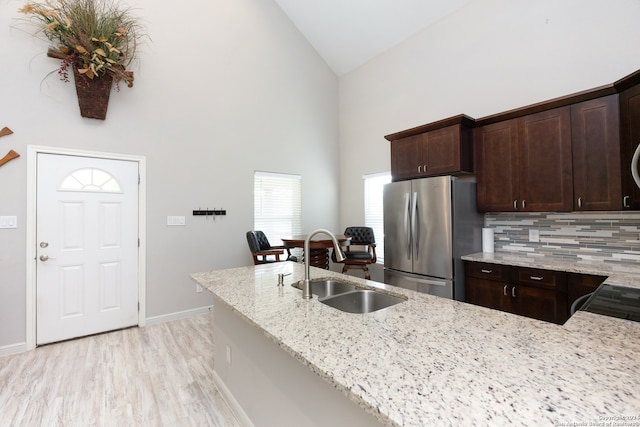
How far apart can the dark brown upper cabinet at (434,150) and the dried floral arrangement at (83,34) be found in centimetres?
325

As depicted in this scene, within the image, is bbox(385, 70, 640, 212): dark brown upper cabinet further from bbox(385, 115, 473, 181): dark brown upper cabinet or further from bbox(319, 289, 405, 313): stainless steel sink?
bbox(319, 289, 405, 313): stainless steel sink

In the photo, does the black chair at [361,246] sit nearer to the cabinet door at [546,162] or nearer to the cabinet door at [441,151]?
the cabinet door at [441,151]

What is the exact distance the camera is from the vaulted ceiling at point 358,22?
147 inches

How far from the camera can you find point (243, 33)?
4.20m

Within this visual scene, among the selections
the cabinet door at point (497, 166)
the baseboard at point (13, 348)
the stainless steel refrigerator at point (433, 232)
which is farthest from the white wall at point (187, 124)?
the cabinet door at point (497, 166)

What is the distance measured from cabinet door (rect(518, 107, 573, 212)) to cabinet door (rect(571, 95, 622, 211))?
53 millimetres

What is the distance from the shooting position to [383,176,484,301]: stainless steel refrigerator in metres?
2.92

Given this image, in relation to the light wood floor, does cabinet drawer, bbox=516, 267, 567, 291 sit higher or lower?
higher

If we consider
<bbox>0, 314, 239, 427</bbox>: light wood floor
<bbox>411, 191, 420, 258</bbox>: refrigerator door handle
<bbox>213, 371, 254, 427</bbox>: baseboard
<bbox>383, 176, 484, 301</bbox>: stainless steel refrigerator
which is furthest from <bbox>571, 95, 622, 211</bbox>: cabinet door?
<bbox>0, 314, 239, 427</bbox>: light wood floor

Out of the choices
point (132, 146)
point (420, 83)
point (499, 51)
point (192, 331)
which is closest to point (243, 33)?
point (132, 146)

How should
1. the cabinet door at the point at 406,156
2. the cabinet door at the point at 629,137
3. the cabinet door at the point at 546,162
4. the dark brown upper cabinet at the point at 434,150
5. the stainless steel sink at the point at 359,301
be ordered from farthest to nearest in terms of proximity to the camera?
the cabinet door at the point at 406,156 → the dark brown upper cabinet at the point at 434,150 → the cabinet door at the point at 546,162 → the cabinet door at the point at 629,137 → the stainless steel sink at the point at 359,301

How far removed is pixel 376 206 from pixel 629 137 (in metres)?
2.91

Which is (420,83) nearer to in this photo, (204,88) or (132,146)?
(204,88)

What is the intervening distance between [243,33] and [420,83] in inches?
105
